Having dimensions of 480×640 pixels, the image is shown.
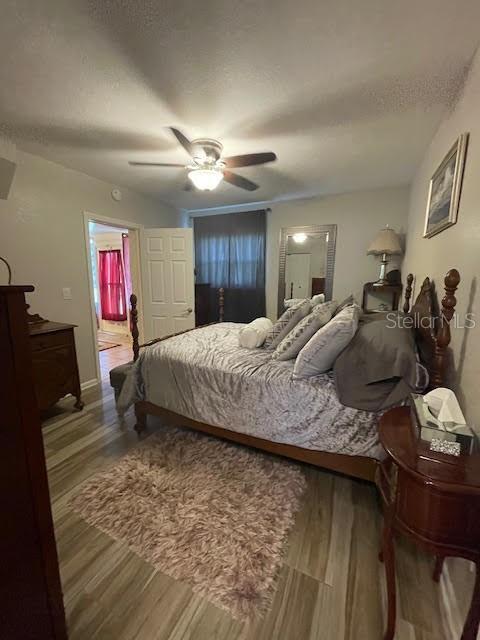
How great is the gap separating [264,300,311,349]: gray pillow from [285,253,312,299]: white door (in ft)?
5.73

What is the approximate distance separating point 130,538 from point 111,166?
3267 millimetres

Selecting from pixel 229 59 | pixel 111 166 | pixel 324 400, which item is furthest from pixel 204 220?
pixel 324 400

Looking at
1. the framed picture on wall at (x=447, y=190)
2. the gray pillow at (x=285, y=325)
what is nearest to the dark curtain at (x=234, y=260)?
the gray pillow at (x=285, y=325)

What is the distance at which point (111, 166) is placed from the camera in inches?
113

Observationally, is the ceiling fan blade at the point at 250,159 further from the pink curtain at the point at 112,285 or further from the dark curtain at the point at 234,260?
the pink curtain at the point at 112,285

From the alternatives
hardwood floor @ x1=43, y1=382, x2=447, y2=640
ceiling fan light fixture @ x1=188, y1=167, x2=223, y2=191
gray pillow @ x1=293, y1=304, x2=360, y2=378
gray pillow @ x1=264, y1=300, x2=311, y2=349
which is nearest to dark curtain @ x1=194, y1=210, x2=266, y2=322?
gray pillow @ x1=264, y1=300, x2=311, y2=349

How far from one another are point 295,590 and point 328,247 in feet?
12.4

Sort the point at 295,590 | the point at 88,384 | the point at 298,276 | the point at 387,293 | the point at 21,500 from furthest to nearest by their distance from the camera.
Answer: the point at 298,276 < the point at 387,293 < the point at 88,384 < the point at 295,590 < the point at 21,500

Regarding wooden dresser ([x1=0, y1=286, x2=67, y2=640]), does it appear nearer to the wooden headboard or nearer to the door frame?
the wooden headboard

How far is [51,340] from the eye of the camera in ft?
8.08

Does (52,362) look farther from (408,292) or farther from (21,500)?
(408,292)

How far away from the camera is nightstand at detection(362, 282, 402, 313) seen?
338 centimetres

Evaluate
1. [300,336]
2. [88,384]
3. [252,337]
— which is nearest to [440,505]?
[300,336]

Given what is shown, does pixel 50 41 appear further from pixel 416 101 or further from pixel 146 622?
pixel 146 622
